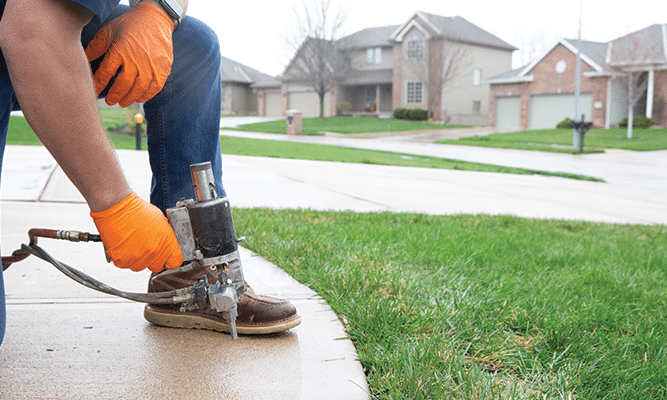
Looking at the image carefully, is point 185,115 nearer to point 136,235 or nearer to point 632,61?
point 136,235

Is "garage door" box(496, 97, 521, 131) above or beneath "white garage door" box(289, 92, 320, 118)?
beneath

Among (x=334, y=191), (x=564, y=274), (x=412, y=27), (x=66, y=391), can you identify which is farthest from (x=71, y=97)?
(x=412, y=27)

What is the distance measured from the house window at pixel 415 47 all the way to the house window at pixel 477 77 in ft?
16.8

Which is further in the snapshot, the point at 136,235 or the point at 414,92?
the point at 414,92

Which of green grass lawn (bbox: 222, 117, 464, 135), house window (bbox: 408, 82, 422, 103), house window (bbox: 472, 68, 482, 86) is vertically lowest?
green grass lawn (bbox: 222, 117, 464, 135)

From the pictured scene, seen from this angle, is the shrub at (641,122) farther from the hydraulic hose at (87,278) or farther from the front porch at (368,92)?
the hydraulic hose at (87,278)

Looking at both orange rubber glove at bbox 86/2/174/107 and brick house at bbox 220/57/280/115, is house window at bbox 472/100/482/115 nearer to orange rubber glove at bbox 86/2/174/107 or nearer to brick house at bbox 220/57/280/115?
brick house at bbox 220/57/280/115

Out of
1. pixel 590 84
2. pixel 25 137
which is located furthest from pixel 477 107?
pixel 25 137

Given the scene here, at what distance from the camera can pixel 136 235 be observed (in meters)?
1.31

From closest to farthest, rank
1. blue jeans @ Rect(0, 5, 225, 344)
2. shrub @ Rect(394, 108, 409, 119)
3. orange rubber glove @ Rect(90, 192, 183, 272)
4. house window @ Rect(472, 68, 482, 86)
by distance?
orange rubber glove @ Rect(90, 192, 183, 272) → blue jeans @ Rect(0, 5, 225, 344) → shrub @ Rect(394, 108, 409, 119) → house window @ Rect(472, 68, 482, 86)

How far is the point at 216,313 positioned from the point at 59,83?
37.3 inches

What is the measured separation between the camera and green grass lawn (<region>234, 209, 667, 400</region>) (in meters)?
1.50

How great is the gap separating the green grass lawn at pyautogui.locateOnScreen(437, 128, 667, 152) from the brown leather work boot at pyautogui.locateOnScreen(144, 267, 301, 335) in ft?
60.4

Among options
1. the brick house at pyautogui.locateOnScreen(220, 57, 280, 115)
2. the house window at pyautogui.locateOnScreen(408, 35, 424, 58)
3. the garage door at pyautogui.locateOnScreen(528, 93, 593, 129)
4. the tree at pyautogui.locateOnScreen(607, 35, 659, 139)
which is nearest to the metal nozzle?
Result: the tree at pyautogui.locateOnScreen(607, 35, 659, 139)
